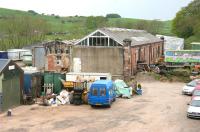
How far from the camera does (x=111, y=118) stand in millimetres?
27828

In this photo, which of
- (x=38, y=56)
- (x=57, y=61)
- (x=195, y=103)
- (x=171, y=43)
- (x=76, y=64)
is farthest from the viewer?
(x=171, y=43)

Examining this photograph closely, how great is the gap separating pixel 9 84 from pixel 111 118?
339 inches

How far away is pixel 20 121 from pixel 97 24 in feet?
270

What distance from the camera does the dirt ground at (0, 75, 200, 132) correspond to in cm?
2512

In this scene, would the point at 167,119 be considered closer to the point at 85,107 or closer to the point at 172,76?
the point at 85,107

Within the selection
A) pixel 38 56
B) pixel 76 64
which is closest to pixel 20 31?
pixel 38 56

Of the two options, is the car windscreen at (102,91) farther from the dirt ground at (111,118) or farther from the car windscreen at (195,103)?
the car windscreen at (195,103)

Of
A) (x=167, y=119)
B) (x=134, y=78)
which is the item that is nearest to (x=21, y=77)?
(x=167, y=119)

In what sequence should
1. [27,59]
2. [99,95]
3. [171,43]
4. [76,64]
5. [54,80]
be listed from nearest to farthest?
[99,95] < [54,80] < [76,64] < [27,59] < [171,43]

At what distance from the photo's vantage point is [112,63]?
44938 mm

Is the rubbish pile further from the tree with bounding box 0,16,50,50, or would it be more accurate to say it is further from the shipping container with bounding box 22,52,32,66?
the tree with bounding box 0,16,50,50

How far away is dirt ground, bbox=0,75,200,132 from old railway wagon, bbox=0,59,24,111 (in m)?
0.85

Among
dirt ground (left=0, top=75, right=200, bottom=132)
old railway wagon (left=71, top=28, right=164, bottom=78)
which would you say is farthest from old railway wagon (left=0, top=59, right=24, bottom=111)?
old railway wagon (left=71, top=28, right=164, bottom=78)

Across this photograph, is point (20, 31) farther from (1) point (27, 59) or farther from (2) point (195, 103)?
(2) point (195, 103)
